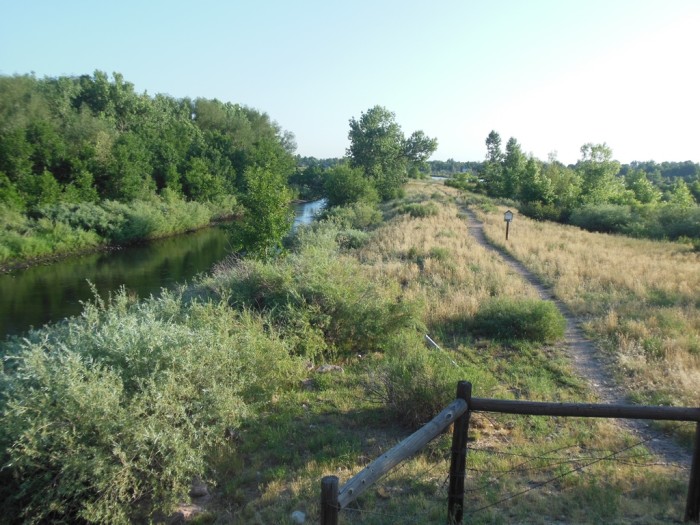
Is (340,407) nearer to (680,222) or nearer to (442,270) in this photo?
(442,270)

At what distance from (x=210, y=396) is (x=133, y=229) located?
3816 cm

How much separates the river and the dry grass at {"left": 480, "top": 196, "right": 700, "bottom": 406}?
13.4m

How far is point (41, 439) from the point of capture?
15.8ft

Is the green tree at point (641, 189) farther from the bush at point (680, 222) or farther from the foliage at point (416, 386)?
the foliage at point (416, 386)

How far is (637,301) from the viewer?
12508 mm

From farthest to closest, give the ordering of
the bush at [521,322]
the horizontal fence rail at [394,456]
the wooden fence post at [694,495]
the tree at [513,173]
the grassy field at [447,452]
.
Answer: the tree at [513,173] < the bush at [521,322] < the grassy field at [447,452] < the wooden fence post at [694,495] < the horizontal fence rail at [394,456]

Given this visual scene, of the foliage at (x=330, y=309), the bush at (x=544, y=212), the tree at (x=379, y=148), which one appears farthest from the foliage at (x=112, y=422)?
the tree at (x=379, y=148)

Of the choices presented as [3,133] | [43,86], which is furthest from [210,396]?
[43,86]

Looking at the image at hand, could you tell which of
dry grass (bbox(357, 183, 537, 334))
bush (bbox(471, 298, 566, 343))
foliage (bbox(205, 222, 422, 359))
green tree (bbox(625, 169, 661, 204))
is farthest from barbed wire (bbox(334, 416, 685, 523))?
green tree (bbox(625, 169, 661, 204))

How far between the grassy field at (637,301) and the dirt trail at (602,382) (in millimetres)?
223

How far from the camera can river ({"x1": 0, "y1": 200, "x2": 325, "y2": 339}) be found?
2164cm

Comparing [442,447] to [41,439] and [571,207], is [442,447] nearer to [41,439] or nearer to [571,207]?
[41,439]

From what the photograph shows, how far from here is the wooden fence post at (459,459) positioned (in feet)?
12.6

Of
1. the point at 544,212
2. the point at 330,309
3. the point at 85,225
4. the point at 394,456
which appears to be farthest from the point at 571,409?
the point at 544,212
